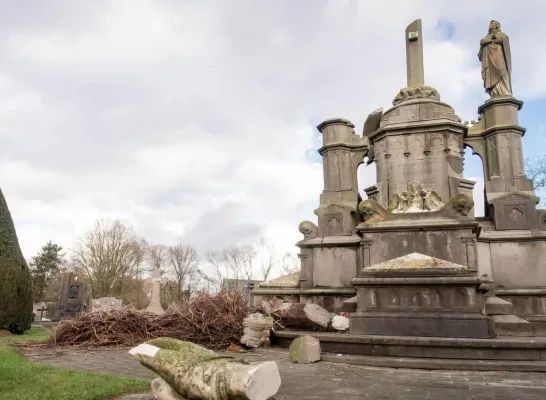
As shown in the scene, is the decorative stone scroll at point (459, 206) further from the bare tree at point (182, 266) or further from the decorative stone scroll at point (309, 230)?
the bare tree at point (182, 266)

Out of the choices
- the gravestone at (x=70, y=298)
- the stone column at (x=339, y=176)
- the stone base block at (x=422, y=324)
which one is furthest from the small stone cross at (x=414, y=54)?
the gravestone at (x=70, y=298)

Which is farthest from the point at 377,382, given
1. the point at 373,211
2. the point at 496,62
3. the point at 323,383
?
the point at 496,62

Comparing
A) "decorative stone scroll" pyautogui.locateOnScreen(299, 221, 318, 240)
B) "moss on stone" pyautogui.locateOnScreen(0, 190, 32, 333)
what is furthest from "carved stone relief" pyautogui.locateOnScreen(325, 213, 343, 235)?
"moss on stone" pyautogui.locateOnScreen(0, 190, 32, 333)

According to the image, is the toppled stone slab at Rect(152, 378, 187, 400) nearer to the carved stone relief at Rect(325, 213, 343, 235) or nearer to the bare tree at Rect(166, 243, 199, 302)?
the carved stone relief at Rect(325, 213, 343, 235)

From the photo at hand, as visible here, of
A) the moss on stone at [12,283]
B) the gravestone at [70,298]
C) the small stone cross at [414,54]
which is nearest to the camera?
the moss on stone at [12,283]

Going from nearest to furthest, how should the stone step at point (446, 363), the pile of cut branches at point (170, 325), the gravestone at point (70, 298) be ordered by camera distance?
the stone step at point (446, 363) < the pile of cut branches at point (170, 325) < the gravestone at point (70, 298)

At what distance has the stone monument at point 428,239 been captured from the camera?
8.23 m

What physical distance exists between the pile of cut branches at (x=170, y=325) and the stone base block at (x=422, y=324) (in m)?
2.78

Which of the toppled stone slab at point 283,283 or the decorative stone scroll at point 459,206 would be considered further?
the toppled stone slab at point 283,283

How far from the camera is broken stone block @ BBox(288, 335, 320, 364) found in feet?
25.8

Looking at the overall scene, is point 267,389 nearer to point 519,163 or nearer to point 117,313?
point 117,313

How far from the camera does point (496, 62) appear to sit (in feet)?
46.3

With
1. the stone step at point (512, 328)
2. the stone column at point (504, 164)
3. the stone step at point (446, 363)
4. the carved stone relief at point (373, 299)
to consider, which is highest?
the stone column at point (504, 164)

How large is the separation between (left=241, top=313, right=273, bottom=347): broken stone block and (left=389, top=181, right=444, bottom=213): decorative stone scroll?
14.7 ft
